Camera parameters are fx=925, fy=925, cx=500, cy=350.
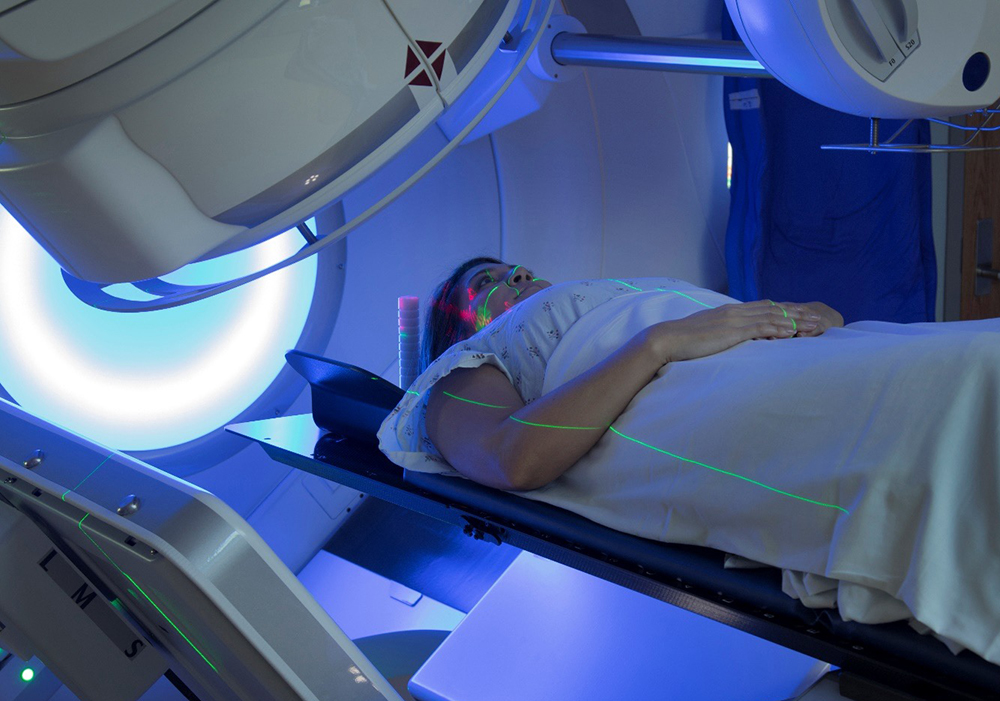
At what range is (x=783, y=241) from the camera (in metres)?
3.22

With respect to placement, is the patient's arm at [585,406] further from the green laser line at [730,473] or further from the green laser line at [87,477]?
the green laser line at [87,477]

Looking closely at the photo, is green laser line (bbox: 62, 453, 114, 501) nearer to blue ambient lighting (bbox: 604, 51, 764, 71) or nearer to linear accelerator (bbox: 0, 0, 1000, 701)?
linear accelerator (bbox: 0, 0, 1000, 701)

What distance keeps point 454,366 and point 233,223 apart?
2.78 feet

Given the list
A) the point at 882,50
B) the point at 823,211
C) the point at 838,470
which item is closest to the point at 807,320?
the point at 882,50

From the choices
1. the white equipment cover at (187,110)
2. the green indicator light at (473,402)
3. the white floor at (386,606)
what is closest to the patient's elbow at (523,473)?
the green indicator light at (473,402)

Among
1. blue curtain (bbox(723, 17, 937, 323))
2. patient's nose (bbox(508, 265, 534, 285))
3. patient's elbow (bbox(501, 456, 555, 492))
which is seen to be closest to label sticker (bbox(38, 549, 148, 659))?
patient's elbow (bbox(501, 456, 555, 492))

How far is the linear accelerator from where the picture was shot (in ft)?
2.13

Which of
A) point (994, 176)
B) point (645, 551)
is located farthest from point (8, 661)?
point (994, 176)

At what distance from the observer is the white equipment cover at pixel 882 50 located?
4.31ft

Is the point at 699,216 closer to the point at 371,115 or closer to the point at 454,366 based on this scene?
the point at 454,366

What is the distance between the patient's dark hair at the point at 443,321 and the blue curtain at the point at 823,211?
1.50 metres

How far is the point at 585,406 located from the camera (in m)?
1.36

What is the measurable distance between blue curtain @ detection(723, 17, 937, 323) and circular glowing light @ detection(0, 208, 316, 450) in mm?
1624

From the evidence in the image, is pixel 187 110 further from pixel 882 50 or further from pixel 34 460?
pixel 882 50
